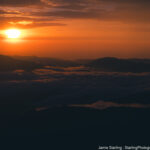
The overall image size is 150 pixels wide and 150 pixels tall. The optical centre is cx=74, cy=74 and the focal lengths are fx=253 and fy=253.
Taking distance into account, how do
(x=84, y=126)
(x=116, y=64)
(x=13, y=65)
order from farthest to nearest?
(x=116, y=64), (x=13, y=65), (x=84, y=126)

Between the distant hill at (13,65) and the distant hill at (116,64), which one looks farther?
the distant hill at (116,64)

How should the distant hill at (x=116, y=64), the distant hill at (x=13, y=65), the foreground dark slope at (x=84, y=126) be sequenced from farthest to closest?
the distant hill at (x=116, y=64), the distant hill at (x=13, y=65), the foreground dark slope at (x=84, y=126)

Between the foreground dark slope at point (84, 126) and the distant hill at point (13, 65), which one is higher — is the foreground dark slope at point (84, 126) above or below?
below

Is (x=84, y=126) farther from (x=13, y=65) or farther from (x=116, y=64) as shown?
(x=116, y=64)

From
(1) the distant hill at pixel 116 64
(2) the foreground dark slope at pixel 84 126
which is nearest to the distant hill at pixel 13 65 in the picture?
(1) the distant hill at pixel 116 64

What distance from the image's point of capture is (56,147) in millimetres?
24734

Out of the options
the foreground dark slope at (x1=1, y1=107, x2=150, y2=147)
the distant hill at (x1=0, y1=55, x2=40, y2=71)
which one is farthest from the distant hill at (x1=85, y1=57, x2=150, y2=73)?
the foreground dark slope at (x1=1, y1=107, x2=150, y2=147)

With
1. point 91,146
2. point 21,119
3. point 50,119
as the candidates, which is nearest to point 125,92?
point 50,119

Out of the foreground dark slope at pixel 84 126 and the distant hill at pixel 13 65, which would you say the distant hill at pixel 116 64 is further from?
the foreground dark slope at pixel 84 126

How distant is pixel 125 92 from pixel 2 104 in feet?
76.0

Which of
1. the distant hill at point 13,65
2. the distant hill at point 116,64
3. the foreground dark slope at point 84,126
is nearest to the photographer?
the foreground dark slope at point 84,126

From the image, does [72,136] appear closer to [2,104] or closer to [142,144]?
[142,144]

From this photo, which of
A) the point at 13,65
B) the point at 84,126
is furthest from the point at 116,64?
the point at 84,126

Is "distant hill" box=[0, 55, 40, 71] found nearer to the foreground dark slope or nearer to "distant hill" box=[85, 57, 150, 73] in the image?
"distant hill" box=[85, 57, 150, 73]
